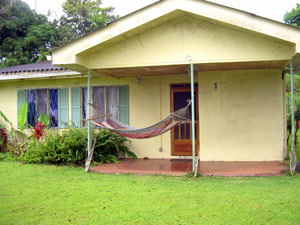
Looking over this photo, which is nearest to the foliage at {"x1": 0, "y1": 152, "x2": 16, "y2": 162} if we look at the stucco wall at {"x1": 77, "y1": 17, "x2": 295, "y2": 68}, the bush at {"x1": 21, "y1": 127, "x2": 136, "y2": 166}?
the bush at {"x1": 21, "y1": 127, "x2": 136, "y2": 166}

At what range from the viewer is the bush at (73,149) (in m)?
7.94

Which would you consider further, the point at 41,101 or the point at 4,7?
the point at 4,7

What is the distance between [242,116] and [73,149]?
14.1 feet

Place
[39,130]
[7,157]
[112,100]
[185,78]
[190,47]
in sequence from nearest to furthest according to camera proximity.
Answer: [190,47] → [185,78] → [39,130] → [7,157] → [112,100]

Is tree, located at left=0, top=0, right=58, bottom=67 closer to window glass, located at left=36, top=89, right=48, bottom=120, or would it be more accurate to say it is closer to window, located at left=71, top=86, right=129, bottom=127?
window glass, located at left=36, top=89, right=48, bottom=120

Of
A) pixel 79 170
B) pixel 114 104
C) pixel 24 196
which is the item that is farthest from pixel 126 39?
pixel 24 196

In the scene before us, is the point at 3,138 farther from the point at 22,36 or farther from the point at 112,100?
the point at 22,36

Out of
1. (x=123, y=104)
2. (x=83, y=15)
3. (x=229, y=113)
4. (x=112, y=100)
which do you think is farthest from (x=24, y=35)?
(x=229, y=113)

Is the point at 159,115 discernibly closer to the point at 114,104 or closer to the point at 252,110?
the point at 114,104

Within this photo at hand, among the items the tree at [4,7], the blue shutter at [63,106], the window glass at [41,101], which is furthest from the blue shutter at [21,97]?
the tree at [4,7]

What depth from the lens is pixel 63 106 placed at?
951cm

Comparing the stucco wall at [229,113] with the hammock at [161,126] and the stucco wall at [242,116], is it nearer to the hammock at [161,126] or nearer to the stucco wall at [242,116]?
the stucco wall at [242,116]

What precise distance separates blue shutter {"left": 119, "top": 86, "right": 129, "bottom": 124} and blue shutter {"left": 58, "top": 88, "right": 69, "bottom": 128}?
1686 mm

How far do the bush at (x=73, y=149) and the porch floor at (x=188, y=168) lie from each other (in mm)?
423
